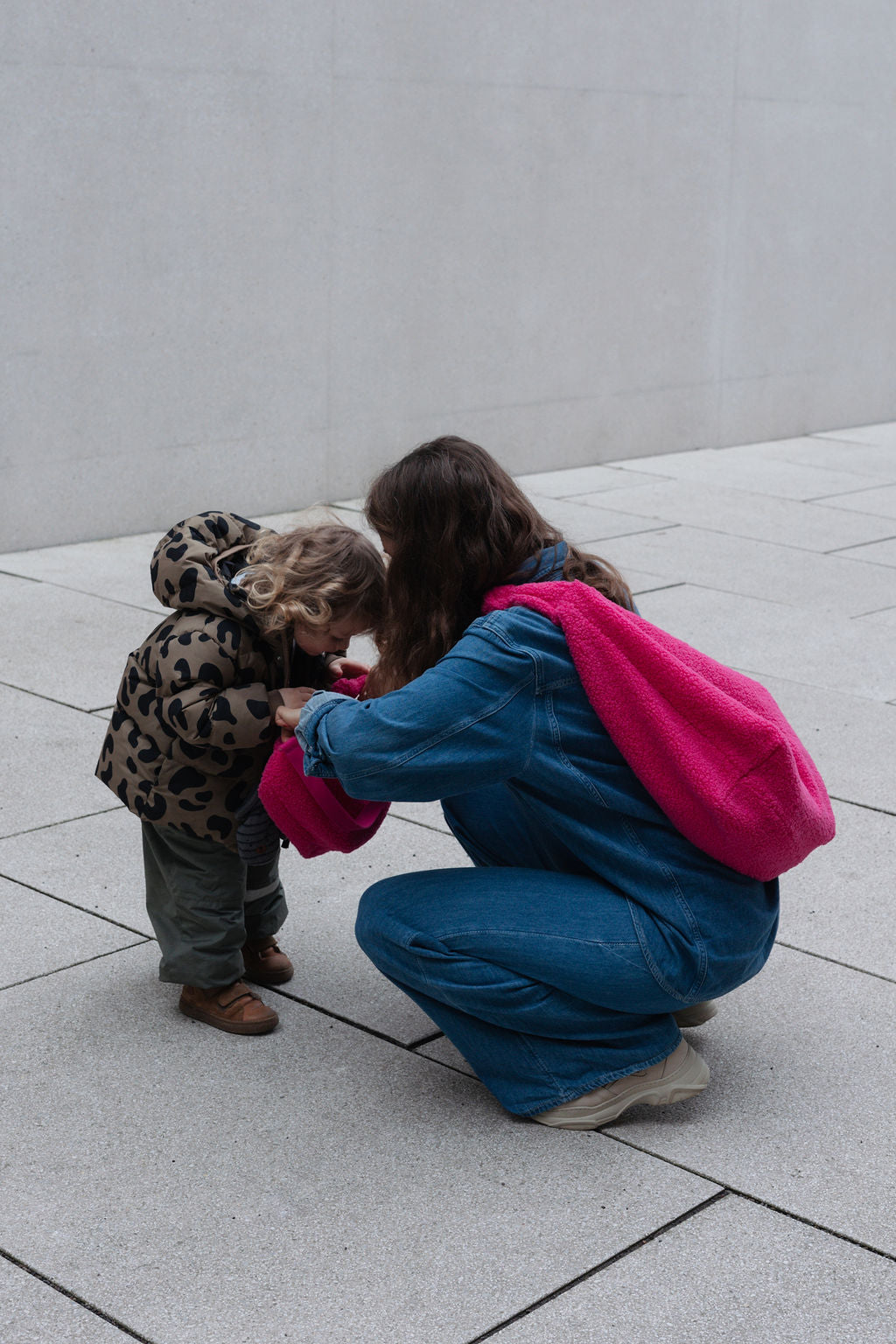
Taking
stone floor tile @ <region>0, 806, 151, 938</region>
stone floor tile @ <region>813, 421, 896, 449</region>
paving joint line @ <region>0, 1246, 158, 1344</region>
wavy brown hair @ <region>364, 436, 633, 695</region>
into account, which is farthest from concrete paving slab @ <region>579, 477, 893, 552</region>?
paving joint line @ <region>0, 1246, 158, 1344</region>

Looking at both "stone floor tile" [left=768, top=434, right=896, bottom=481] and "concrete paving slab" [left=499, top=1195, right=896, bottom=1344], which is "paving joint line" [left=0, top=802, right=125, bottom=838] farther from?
"stone floor tile" [left=768, top=434, right=896, bottom=481]

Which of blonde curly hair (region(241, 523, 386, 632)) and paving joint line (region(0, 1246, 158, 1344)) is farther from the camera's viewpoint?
blonde curly hair (region(241, 523, 386, 632))

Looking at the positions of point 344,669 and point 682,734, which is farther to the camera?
point 344,669

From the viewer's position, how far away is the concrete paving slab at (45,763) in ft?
14.5

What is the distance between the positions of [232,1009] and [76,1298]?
907 mm

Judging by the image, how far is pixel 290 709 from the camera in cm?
296

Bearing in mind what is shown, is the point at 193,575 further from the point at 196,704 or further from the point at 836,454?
the point at 836,454

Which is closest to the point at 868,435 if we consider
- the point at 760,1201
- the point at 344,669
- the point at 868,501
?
the point at 868,501

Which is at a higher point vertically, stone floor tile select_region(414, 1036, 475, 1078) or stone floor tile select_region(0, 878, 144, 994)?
stone floor tile select_region(0, 878, 144, 994)

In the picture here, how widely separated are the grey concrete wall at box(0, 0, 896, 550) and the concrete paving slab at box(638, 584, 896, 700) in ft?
8.68

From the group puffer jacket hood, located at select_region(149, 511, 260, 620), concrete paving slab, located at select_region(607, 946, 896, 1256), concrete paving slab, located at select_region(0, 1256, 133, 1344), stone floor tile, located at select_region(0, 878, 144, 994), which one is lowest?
concrete paving slab, located at select_region(607, 946, 896, 1256)

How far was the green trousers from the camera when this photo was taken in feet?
10.5

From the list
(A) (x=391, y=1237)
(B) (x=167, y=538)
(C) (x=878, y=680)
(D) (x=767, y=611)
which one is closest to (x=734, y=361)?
(D) (x=767, y=611)

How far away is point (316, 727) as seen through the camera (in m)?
2.81
